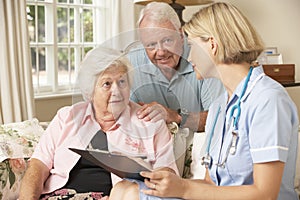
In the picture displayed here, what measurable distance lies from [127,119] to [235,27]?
17.5 inches

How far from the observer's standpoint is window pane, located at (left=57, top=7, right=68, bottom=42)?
3.43 m

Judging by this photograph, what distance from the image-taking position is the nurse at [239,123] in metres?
1.43

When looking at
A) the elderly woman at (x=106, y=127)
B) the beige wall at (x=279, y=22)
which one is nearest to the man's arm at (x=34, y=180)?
the elderly woman at (x=106, y=127)

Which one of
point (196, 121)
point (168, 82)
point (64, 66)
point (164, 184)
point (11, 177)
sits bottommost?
point (11, 177)

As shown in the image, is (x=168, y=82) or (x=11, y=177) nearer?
(x=168, y=82)

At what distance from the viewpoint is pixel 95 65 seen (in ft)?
5.51

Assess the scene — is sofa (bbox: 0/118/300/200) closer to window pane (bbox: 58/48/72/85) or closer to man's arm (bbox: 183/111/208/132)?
man's arm (bbox: 183/111/208/132)

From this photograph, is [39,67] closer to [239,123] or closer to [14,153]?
Answer: [14,153]

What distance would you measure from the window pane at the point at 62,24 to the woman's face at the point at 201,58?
1998 mm

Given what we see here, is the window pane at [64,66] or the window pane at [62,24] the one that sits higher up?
the window pane at [62,24]

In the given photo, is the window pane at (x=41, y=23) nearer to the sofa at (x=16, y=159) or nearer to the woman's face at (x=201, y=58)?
the sofa at (x=16, y=159)

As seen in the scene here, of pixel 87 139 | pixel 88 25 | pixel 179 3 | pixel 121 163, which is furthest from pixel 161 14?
pixel 88 25

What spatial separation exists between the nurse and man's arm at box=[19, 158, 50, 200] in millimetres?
635

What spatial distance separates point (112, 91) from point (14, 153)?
0.68m
